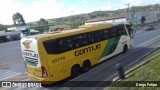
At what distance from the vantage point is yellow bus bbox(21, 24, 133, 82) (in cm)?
1447

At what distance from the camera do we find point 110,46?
21.5m

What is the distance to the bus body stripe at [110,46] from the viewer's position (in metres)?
20.6

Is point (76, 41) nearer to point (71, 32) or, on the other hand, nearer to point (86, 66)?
point (71, 32)

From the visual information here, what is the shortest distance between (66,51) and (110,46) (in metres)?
6.57

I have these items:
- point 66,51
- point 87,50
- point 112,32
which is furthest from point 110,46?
point 66,51

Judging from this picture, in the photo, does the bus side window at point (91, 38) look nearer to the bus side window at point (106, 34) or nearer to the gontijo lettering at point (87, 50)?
the gontijo lettering at point (87, 50)

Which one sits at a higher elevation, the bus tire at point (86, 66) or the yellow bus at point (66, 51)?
the yellow bus at point (66, 51)

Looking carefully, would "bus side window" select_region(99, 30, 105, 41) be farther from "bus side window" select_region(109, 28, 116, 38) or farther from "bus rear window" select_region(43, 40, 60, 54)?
"bus rear window" select_region(43, 40, 60, 54)

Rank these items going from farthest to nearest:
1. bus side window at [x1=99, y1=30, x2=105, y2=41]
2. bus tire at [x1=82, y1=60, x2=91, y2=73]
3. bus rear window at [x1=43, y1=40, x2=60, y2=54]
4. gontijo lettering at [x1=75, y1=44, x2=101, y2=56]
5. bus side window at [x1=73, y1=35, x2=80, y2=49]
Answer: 1. bus side window at [x1=99, y1=30, x2=105, y2=41]
2. bus tire at [x1=82, y1=60, x2=91, y2=73]
3. gontijo lettering at [x1=75, y1=44, x2=101, y2=56]
4. bus side window at [x1=73, y1=35, x2=80, y2=49]
5. bus rear window at [x1=43, y1=40, x2=60, y2=54]

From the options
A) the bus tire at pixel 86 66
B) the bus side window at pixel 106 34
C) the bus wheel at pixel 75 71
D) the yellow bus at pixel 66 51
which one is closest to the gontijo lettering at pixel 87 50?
the yellow bus at pixel 66 51

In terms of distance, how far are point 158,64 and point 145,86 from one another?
3.30 metres

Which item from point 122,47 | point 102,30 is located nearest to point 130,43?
point 122,47

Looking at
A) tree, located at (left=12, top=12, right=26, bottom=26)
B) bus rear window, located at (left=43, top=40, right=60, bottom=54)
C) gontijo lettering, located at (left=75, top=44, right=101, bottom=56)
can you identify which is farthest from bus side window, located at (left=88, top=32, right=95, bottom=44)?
tree, located at (left=12, top=12, right=26, bottom=26)

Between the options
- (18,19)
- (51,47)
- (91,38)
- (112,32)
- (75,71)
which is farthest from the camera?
(18,19)
